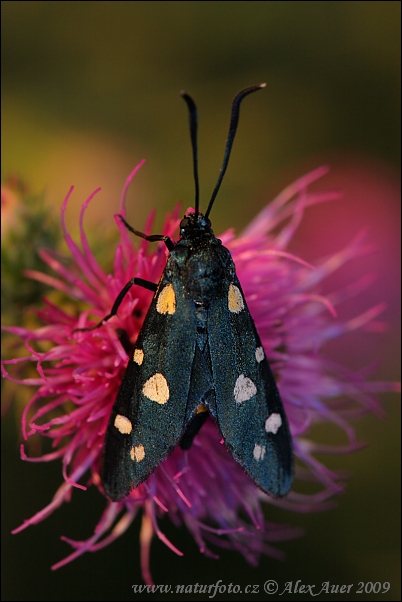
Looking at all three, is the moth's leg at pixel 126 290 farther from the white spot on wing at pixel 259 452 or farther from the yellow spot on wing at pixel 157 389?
the white spot on wing at pixel 259 452

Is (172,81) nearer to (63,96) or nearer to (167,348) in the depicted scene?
(63,96)

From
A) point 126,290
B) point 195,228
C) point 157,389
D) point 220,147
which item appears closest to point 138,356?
point 157,389

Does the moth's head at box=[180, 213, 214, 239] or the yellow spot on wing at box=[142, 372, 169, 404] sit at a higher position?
the moth's head at box=[180, 213, 214, 239]

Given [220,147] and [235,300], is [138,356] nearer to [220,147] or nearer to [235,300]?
[235,300]

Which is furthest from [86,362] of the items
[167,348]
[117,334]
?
[167,348]

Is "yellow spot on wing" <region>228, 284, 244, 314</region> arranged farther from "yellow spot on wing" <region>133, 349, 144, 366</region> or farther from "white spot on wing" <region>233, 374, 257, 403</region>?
"yellow spot on wing" <region>133, 349, 144, 366</region>

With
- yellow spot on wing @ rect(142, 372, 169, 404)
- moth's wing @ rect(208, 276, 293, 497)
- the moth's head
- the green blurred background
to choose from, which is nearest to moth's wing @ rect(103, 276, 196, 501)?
yellow spot on wing @ rect(142, 372, 169, 404)
